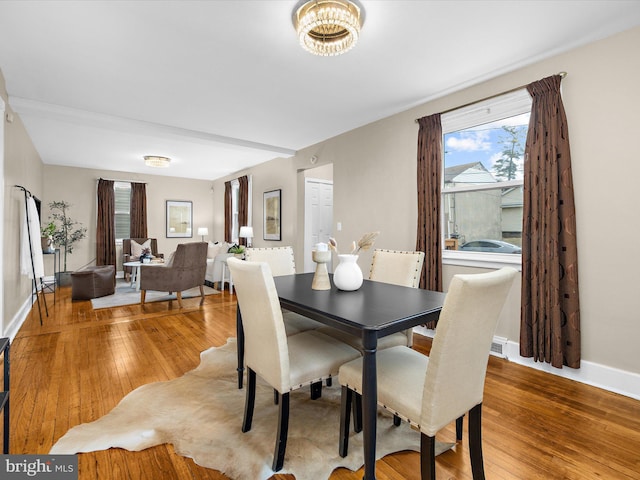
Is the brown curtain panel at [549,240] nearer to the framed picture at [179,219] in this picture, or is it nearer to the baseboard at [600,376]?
the baseboard at [600,376]

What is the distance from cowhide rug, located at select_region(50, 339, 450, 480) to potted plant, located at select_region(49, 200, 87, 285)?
19.2 feet

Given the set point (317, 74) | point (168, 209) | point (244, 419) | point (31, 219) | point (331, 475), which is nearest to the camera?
point (331, 475)

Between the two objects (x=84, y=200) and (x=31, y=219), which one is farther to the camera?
(x=84, y=200)

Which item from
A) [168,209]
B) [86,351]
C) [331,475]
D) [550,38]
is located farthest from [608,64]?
[168,209]

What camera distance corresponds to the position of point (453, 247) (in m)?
3.26

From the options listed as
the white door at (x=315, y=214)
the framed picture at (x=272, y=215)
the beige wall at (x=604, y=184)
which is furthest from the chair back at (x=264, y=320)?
the framed picture at (x=272, y=215)

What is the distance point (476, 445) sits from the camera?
1.35 m

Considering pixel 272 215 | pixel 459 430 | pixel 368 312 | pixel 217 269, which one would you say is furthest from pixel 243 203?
pixel 459 430

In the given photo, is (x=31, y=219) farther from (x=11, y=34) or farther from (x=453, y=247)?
(x=453, y=247)

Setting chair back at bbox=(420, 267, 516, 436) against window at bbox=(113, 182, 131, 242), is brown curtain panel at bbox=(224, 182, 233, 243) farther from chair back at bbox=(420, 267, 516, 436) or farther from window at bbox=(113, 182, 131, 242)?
chair back at bbox=(420, 267, 516, 436)

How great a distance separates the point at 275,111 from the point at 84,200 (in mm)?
5848

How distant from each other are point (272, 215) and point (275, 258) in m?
3.41

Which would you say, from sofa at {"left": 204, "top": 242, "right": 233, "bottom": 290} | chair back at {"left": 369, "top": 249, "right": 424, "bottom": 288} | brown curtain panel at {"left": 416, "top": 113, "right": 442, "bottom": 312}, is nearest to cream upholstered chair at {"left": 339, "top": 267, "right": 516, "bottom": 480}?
chair back at {"left": 369, "top": 249, "right": 424, "bottom": 288}

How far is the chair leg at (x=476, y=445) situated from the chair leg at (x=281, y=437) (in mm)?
824
